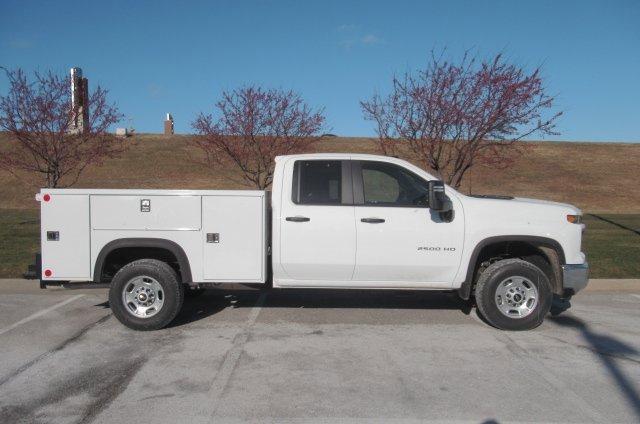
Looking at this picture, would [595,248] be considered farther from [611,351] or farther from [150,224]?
[150,224]

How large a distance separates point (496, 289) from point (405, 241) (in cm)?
116

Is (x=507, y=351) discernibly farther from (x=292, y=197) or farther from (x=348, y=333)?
(x=292, y=197)

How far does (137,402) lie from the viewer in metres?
4.41

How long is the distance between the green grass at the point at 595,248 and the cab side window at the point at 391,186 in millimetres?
4839

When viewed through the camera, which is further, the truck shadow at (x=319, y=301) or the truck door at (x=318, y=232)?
the truck shadow at (x=319, y=301)

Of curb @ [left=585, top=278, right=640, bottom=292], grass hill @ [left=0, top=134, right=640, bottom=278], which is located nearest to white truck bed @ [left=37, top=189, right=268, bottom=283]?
curb @ [left=585, top=278, right=640, bottom=292]

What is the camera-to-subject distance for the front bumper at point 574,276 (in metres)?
6.39

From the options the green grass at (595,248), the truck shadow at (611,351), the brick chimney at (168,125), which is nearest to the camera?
the truck shadow at (611,351)

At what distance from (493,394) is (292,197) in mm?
2972

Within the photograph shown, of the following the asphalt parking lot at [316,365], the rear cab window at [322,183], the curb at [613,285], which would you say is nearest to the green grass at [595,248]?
the curb at [613,285]

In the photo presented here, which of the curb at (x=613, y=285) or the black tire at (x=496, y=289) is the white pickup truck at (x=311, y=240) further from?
the curb at (x=613, y=285)

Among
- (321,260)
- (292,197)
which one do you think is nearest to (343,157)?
(292,197)

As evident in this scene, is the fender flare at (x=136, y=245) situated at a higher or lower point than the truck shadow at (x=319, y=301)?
higher

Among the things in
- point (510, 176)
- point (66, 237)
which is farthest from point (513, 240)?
point (510, 176)
